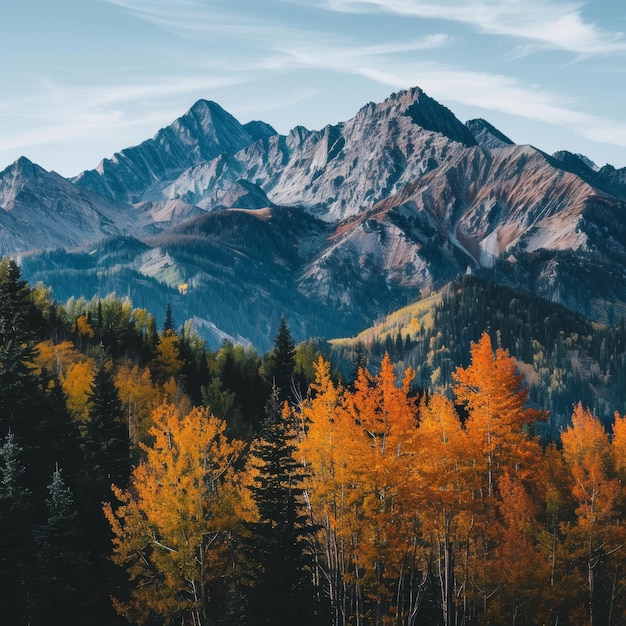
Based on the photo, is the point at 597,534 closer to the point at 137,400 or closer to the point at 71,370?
the point at 137,400

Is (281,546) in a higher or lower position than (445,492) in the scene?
lower

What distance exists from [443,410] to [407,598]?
12.4 m

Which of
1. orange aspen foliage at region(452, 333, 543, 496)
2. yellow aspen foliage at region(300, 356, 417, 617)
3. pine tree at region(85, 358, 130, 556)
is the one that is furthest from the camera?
pine tree at region(85, 358, 130, 556)

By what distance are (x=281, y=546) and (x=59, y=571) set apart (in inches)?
504

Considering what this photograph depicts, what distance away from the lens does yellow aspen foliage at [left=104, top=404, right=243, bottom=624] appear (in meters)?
41.3

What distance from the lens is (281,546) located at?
4103 centimetres

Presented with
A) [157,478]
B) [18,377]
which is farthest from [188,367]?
[157,478]

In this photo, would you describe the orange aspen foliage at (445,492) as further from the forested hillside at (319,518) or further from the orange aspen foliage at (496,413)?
the orange aspen foliage at (496,413)

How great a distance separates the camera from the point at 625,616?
174 ft

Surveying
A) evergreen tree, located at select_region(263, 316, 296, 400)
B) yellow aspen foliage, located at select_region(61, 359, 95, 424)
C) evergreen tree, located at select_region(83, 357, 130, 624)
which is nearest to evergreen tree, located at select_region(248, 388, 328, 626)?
evergreen tree, located at select_region(83, 357, 130, 624)

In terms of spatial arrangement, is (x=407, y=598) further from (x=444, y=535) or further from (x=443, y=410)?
(x=443, y=410)

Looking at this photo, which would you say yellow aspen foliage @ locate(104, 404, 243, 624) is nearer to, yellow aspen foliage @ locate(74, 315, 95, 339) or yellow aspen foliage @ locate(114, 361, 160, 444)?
yellow aspen foliage @ locate(114, 361, 160, 444)

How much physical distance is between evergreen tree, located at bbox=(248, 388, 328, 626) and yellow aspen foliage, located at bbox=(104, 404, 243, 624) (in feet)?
8.17

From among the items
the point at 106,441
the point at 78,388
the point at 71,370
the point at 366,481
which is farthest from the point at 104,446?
the point at 366,481
